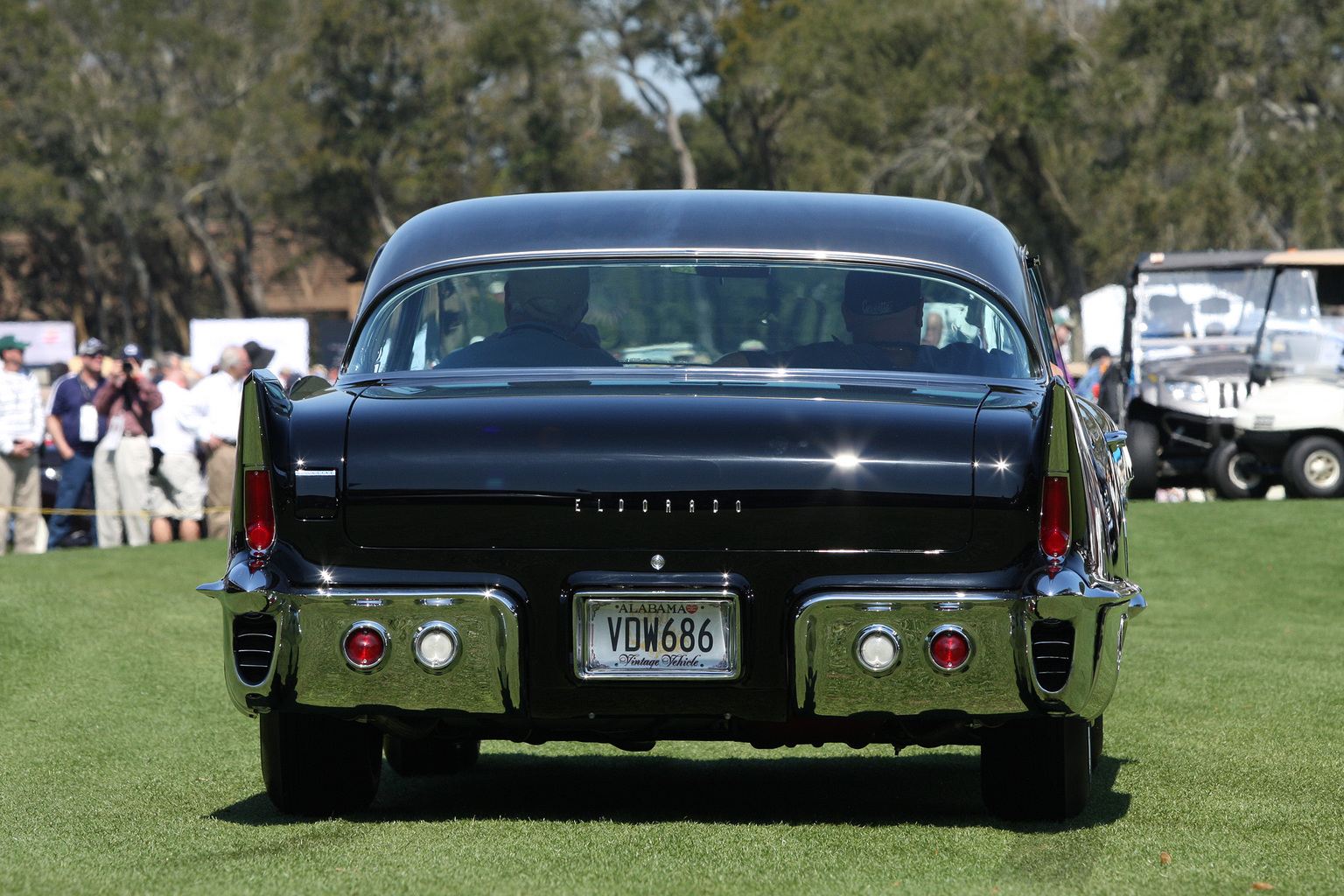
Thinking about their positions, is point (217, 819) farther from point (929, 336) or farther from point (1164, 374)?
point (1164, 374)

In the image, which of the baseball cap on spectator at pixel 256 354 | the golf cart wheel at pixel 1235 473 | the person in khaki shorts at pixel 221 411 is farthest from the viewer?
the golf cart wheel at pixel 1235 473

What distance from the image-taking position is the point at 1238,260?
1942 centimetres

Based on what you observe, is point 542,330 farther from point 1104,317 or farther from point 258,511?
point 1104,317

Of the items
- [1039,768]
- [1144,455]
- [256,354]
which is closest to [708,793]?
[1039,768]

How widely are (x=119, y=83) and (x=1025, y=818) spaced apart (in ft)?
170

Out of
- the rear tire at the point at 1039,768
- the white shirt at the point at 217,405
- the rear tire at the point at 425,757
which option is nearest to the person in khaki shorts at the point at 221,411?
the white shirt at the point at 217,405

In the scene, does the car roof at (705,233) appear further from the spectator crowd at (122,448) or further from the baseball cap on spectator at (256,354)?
the spectator crowd at (122,448)

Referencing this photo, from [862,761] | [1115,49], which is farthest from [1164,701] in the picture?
[1115,49]

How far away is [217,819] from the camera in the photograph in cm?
469

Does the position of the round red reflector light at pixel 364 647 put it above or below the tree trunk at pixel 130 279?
below

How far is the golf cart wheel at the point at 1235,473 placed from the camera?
1734 cm

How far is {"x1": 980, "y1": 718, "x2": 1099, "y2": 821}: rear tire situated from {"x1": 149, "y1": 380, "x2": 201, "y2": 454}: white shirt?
11103 mm

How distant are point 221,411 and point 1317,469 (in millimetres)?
10600

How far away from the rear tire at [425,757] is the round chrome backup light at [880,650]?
7.08 ft
